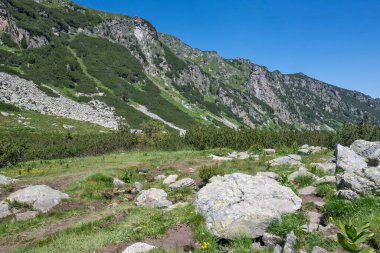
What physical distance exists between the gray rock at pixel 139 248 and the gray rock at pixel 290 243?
163 inches

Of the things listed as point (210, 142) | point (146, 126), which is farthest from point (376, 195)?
point (146, 126)

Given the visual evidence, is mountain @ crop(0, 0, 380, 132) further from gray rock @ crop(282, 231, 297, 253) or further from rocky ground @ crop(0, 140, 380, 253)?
gray rock @ crop(282, 231, 297, 253)

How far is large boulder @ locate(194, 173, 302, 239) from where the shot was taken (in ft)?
34.9

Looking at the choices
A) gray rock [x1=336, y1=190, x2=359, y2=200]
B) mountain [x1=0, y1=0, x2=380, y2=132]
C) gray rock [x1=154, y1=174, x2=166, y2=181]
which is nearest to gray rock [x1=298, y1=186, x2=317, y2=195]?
gray rock [x1=336, y1=190, x2=359, y2=200]

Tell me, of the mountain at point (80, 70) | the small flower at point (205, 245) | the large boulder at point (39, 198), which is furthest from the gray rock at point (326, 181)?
the mountain at point (80, 70)

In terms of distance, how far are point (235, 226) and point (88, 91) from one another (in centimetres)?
11649

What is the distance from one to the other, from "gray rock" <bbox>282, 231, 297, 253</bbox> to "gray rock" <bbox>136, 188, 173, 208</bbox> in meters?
8.35

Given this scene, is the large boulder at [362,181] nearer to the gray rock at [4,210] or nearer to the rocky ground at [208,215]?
the rocky ground at [208,215]

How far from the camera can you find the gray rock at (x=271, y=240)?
983 cm

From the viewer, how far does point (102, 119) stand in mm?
102000

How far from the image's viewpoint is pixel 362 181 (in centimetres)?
1248

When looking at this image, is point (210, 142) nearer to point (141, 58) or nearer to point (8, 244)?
point (8, 244)

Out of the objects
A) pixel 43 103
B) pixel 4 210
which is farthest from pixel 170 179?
pixel 43 103

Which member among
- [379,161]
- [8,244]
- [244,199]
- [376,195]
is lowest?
[8,244]
